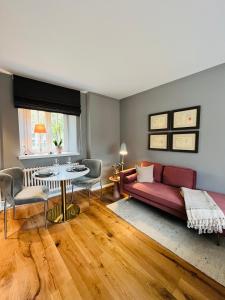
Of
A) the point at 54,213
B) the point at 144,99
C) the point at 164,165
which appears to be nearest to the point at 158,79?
the point at 144,99

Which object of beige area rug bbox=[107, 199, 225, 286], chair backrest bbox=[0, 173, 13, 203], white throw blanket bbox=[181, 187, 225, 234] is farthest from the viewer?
chair backrest bbox=[0, 173, 13, 203]

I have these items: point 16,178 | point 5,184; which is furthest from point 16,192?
A: point 5,184

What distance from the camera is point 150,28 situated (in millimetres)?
1534

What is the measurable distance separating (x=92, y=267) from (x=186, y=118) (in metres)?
2.72

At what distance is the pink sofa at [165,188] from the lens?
6.93ft

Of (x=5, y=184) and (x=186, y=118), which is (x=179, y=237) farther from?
(x=5, y=184)

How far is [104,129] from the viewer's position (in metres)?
3.79

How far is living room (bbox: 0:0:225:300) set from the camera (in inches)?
52.4

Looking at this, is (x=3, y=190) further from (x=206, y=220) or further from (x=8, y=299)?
Answer: (x=206, y=220)

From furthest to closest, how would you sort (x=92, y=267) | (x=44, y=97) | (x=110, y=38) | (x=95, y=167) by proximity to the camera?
(x=95, y=167) < (x=44, y=97) < (x=110, y=38) < (x=92, y=267)

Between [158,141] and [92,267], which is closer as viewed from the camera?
[92,267]

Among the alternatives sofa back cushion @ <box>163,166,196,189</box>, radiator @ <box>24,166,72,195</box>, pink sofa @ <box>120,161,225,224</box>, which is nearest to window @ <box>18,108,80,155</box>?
radiator @ <box>24,166,72,195</box>

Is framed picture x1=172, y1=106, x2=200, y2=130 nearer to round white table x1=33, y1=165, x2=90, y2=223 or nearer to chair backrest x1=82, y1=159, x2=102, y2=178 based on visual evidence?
chair backrest x1=82, y1=159, x2=102, y2=178

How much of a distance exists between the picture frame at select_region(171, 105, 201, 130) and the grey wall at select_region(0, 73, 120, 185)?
5.42 ft
